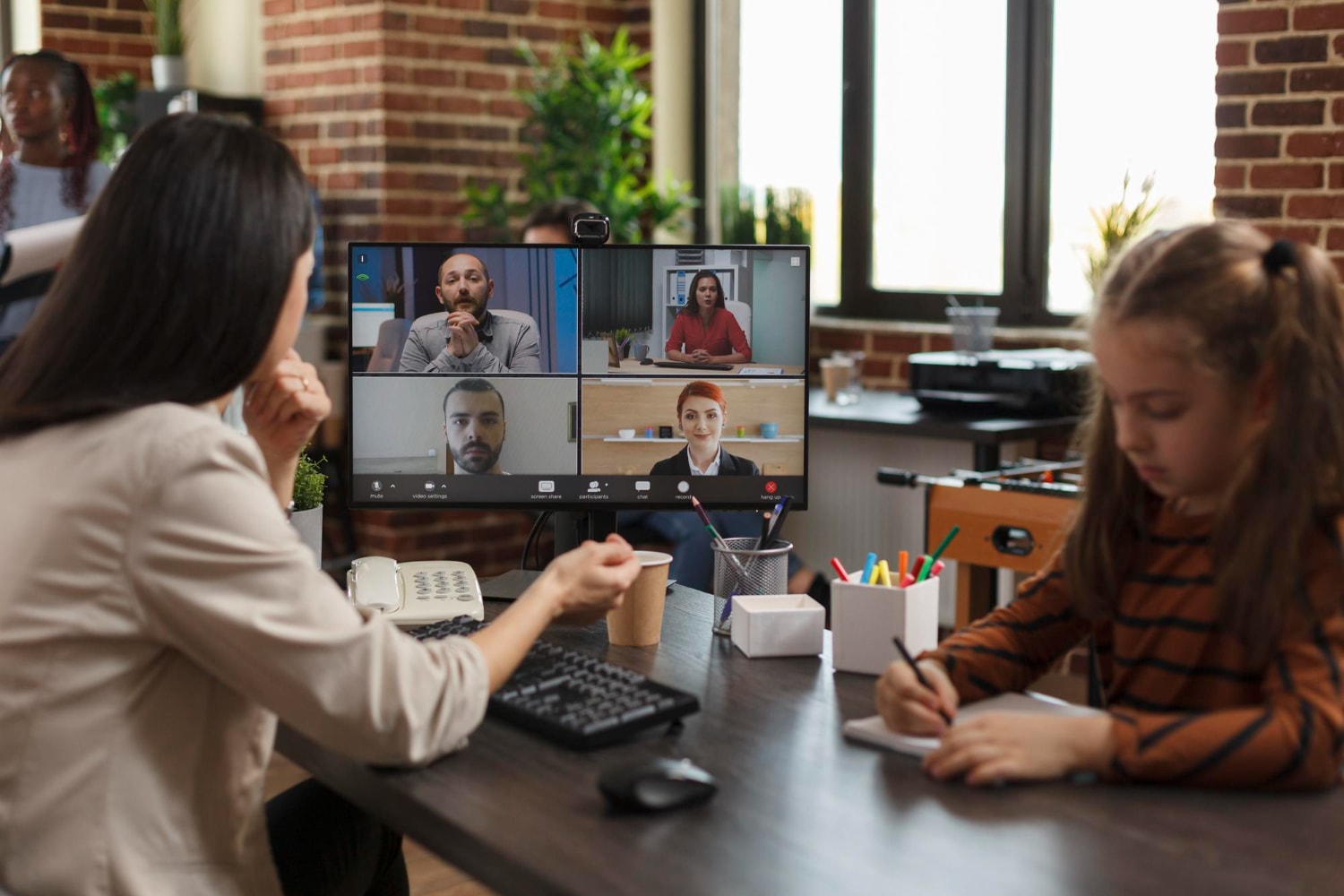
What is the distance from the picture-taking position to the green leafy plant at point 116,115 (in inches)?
178

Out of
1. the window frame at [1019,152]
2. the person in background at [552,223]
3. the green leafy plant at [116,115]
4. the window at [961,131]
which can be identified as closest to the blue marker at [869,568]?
the person in background at [552,223]

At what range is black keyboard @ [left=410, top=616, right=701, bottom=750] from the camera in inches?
49.6

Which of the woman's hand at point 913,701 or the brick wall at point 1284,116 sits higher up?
the brick wall at point 1284,116

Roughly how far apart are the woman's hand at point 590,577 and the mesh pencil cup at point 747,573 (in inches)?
8.6

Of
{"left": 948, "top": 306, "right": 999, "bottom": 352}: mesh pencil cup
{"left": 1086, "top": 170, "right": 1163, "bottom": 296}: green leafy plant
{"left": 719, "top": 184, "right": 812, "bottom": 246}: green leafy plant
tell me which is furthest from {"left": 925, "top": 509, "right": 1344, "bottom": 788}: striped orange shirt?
{"left": 719, "top": 184, "right": 812, "bottom": 246}: green leafy plant

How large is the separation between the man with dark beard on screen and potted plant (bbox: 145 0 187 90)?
318cm

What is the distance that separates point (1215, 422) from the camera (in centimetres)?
118

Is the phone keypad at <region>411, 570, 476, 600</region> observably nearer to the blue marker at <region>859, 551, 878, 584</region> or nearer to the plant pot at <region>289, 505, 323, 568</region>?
the plant pot at <region>289, 505, 323, 568</region>

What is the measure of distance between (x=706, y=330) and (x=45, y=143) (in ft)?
7.39

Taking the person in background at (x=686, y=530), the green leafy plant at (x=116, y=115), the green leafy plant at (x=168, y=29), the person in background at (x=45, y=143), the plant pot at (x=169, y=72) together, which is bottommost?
the person in background at (x=686, y=530)

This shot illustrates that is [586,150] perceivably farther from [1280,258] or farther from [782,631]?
[1280,258]

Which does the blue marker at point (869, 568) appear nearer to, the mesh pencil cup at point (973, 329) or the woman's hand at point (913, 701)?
the woman's hand at point (913, 701)

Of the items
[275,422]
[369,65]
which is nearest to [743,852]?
[275,422]

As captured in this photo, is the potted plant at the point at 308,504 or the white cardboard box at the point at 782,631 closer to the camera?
the white cardboard box at the point at 782,631
